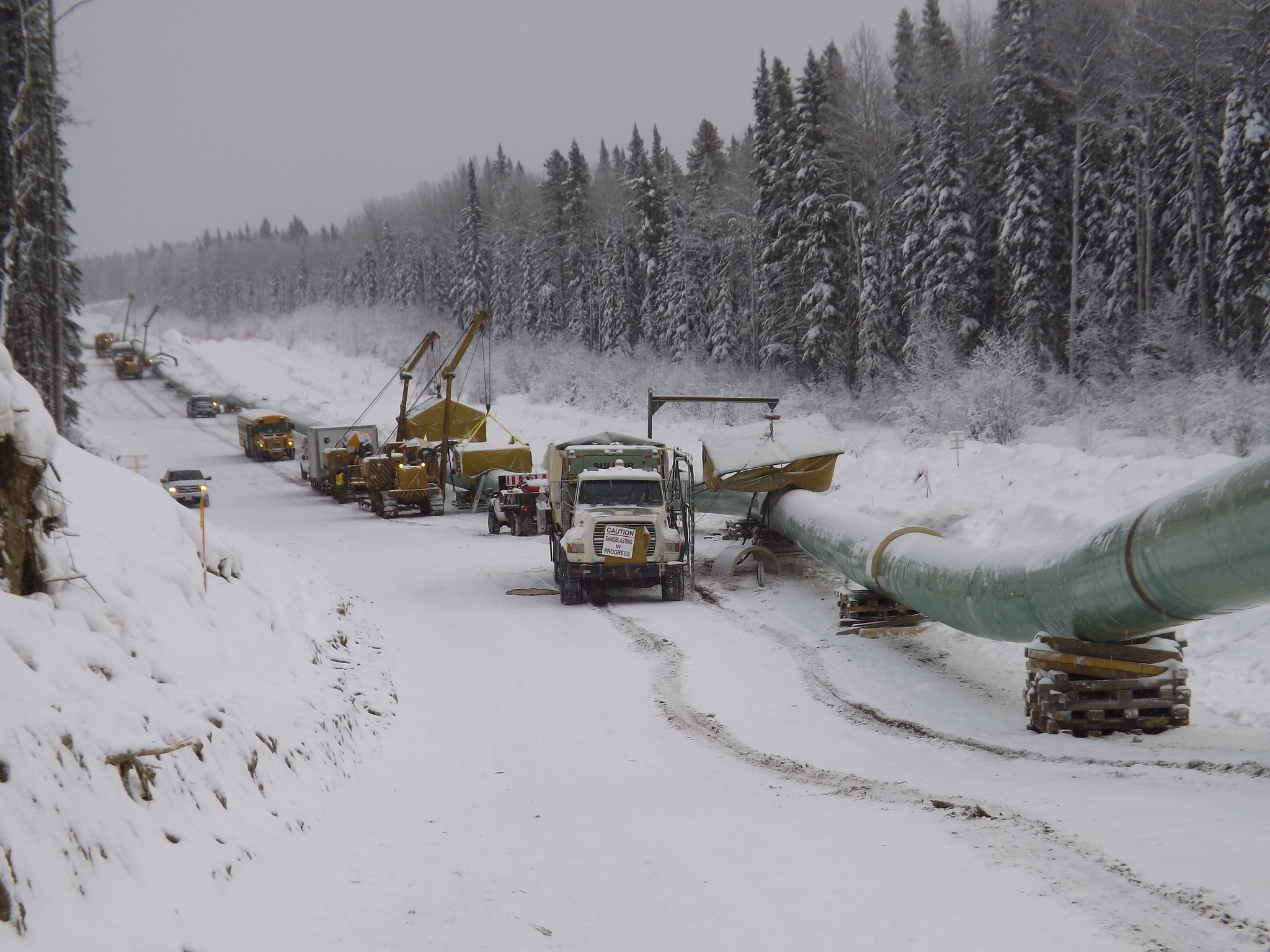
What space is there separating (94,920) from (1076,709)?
8022mm

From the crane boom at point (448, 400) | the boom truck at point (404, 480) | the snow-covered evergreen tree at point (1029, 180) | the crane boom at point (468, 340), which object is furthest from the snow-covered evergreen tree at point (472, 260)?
the snow-covered evergreen tree at point (1029, 180)

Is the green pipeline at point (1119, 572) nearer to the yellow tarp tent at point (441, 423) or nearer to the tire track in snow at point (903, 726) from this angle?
the tire track in snow at point (903, 726)

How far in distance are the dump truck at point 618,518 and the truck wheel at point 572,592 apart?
1cm

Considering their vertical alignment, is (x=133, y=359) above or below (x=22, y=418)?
above

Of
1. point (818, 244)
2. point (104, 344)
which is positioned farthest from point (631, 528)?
point (104, 344)

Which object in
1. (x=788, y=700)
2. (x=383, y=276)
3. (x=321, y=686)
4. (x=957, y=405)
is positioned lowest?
(x=788, y=700)

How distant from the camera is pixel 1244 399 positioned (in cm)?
2614

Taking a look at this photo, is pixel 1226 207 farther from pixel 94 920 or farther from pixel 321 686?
pixel 94 920

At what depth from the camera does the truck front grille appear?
57.7 ft

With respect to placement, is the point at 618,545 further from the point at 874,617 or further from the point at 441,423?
the point at 441,423

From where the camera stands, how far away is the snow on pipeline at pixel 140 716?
4.59m

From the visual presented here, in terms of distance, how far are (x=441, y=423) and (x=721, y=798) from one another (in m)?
32.0

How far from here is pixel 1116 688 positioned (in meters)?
8.99

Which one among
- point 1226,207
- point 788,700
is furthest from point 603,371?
point 788,700
